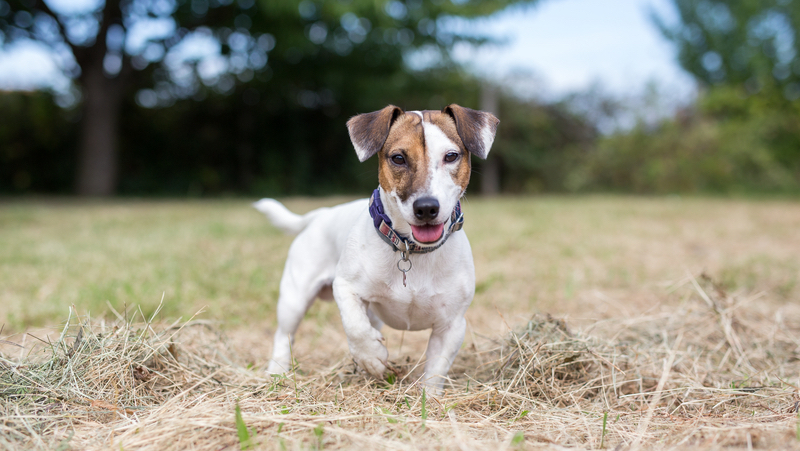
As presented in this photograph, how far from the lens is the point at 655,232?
25.6ft

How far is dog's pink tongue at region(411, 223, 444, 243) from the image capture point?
7.45 ft

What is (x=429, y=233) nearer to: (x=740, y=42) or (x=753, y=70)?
(x=753, y=70)

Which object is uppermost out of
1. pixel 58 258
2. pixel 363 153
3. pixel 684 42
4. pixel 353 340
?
pixel 684 42

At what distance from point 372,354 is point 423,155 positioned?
878 millimetres

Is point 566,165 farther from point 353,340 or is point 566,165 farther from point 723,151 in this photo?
point 353,340

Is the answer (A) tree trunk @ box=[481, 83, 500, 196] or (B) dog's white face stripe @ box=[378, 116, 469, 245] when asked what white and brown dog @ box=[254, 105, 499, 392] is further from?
(A) tree trunk @ box=[481, 83, 500, 196]

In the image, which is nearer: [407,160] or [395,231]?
[407,160]

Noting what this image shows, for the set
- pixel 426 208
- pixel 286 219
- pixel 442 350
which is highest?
pixel 426 208

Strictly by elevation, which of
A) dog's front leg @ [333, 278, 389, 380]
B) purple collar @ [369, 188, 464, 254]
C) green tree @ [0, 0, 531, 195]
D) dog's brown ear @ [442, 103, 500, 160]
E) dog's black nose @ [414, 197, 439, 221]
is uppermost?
green tree @ [0, 0, 531, 195]

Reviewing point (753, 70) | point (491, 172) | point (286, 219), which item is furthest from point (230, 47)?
point (753, 70)

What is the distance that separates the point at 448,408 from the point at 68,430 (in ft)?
4.39

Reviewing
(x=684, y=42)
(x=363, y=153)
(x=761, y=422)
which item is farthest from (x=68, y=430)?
(x=684, y=42)

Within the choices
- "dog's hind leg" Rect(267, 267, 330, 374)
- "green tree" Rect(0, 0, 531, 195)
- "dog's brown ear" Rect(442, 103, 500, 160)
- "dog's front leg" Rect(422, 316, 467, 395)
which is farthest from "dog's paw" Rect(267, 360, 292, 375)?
"green tree" Rect(0, 0, 531, 195)

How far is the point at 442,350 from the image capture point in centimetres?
257
